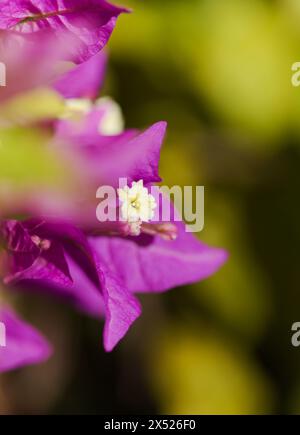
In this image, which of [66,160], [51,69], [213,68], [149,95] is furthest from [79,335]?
[66,160]

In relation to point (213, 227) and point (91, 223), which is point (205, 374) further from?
point (91, 223)

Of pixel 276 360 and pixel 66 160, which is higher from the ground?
pixel 66 160

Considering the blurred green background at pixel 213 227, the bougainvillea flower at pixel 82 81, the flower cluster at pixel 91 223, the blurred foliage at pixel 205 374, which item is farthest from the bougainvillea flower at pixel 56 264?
the blurred foliage at pixel 205 374

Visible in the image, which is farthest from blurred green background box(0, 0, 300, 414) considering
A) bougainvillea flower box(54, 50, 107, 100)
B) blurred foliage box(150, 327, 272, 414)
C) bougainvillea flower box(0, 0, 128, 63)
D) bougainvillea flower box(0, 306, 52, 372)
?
bougainvillea flower box(0, 0, 128, 63)

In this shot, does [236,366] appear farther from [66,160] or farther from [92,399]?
[66,160]

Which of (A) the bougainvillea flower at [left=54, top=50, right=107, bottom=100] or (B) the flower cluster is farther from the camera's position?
(A) the bougainvillea flower at [left=54, top=50, right=107, bottom=100]

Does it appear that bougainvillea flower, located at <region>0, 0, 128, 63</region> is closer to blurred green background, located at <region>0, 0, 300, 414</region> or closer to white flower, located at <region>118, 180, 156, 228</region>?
white flower, located at <region>118, 180, 156, 228</region>
